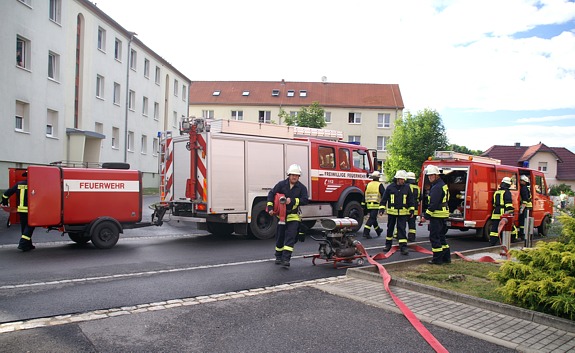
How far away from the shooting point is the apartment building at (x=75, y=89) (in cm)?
1981

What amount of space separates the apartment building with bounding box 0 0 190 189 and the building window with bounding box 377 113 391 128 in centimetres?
2842

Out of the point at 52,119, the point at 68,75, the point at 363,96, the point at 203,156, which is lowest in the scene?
the point at 203,156

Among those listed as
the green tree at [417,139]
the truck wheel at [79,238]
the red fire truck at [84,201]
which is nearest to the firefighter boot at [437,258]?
the red fire truck at [84,201]

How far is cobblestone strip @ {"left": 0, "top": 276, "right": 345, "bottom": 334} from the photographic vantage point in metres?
4.52

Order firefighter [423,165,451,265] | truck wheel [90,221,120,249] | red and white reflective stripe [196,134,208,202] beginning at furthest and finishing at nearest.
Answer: red and white reflective stripe [196,134,208,202] → truck wheel [90,221,120,249] → firefighter [423,165,451,265]

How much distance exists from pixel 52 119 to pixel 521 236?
21367mm

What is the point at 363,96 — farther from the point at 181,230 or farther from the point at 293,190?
the point at 293,190

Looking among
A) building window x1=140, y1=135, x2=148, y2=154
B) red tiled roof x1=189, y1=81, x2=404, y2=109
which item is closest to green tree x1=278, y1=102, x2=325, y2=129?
building window x1=140, y1=135, x2=148, y2=154

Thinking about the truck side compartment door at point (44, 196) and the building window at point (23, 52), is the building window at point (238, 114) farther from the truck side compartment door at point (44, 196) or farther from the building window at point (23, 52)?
the truck side compartment door at point (44, 196)

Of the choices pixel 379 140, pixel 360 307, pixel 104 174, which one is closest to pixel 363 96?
pixel 379 140

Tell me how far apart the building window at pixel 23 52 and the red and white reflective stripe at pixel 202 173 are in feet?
46.4

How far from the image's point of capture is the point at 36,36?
21188mm

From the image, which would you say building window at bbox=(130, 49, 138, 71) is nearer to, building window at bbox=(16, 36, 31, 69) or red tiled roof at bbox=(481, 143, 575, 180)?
building window at bbox=(16, 36, 31, 69)

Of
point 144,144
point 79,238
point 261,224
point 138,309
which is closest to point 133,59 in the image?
point 144,144
